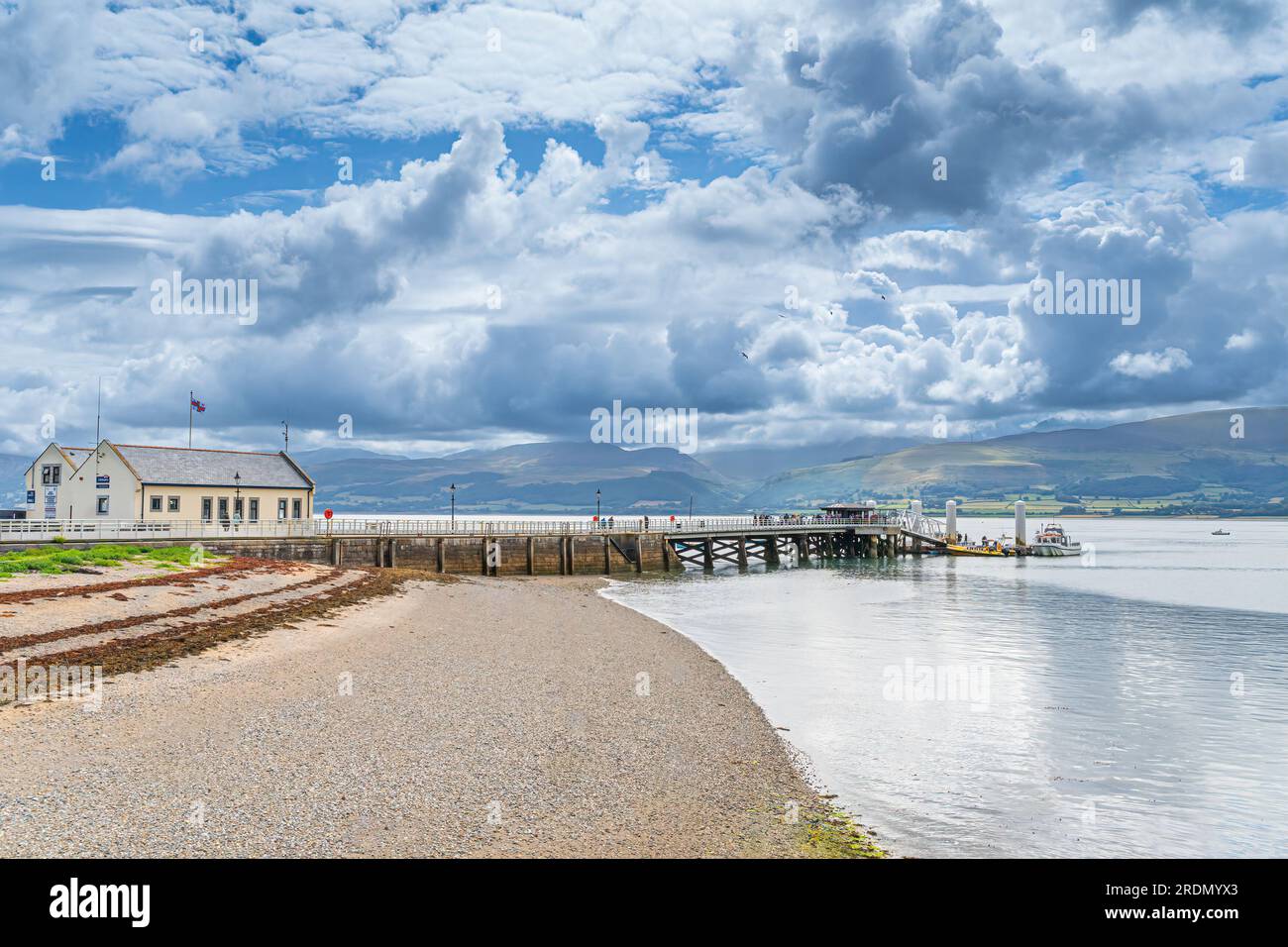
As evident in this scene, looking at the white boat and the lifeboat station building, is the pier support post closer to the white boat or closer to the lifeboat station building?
the white boat

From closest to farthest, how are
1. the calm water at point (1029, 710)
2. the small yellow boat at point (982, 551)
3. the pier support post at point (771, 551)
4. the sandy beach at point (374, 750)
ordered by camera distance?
the sandy beach at point (374, 750), the calm water at point (1029, 710), the pier support post at point (771, 551), the small yellow boat at point (982, 551)

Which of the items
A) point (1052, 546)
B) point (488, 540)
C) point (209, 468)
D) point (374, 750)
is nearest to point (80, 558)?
point (209, 468)

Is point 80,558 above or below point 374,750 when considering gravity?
above

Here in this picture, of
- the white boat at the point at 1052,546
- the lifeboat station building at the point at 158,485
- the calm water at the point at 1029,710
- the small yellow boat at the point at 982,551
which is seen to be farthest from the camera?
the white boat at the point at 1052,546

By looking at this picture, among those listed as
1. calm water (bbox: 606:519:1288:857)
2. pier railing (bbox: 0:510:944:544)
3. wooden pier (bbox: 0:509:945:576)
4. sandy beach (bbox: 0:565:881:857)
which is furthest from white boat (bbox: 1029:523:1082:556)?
sandy beach (bbox: 0:565:881:857)

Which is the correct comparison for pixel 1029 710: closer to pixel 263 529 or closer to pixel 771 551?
pixel 263 529

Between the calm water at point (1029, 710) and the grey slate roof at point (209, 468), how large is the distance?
1216 inches

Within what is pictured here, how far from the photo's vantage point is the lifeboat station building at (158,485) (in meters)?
60.9

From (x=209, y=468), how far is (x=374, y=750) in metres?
56.8

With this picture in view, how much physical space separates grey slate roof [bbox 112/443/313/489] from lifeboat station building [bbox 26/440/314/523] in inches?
2.8

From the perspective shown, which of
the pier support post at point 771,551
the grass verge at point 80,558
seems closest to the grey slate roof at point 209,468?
the grass verge at point 80,558

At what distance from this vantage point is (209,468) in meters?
65.6

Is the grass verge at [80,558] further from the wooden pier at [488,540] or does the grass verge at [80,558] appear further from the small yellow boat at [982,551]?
the small yellow boat at [982,551]

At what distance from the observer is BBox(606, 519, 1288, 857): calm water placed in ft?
49.7
